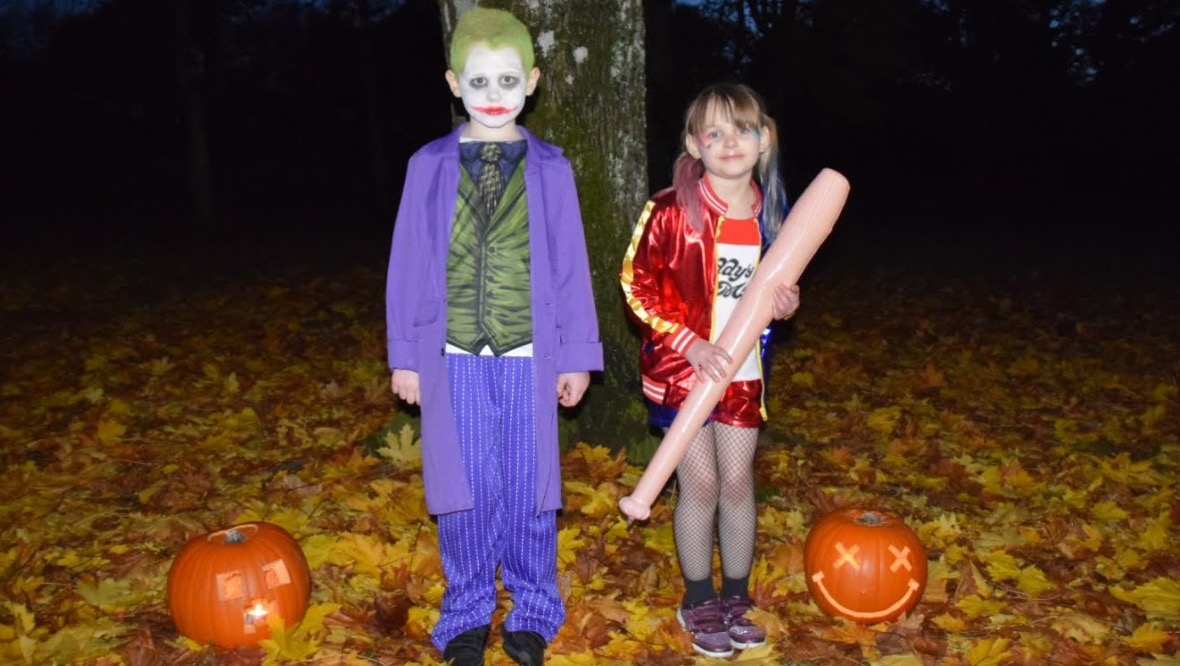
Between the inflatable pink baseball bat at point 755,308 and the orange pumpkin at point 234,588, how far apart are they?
1.17 meters

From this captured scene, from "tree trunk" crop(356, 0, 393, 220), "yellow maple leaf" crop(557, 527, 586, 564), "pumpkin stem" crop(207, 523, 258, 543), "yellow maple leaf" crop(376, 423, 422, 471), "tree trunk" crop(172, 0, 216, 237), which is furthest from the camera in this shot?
"tree trunk" crop(356, 0, 393, 220)

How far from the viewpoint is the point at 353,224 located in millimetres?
19688

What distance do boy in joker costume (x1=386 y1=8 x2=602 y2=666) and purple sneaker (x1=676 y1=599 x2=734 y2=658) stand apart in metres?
0.55

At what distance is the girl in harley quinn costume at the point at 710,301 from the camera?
2.97 m

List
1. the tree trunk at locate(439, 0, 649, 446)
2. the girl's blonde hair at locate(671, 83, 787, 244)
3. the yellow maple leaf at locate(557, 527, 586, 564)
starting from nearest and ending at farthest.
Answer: the girl's blonde hair at locate(671, 83, 787, 244) → the yellow maple leaf at locate(557, 527, 586, 564) → the tree trunk at locate(439, 0, 649, 446)

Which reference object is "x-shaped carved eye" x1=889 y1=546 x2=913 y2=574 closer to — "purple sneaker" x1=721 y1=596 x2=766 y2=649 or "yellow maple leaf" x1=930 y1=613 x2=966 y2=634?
"yellow maple leaf" x1=930 y1=613 x2=966 y2=634

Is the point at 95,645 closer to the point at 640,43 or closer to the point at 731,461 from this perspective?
the point at 731,461

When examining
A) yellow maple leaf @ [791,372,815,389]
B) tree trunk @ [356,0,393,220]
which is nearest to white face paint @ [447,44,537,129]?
yellow maple leaf @ [791,372,815,389]

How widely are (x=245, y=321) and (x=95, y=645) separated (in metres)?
5.76

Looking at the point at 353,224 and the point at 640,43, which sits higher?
the point at 640,43

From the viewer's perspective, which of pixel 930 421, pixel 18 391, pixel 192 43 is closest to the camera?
pixel 930 421

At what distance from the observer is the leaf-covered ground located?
3.31 metres

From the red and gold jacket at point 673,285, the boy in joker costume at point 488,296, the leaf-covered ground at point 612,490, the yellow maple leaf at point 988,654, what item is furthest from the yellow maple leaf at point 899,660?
the boy in joker costume at point 488,296

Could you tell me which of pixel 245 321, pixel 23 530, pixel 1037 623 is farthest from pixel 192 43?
pixel 1037 623
